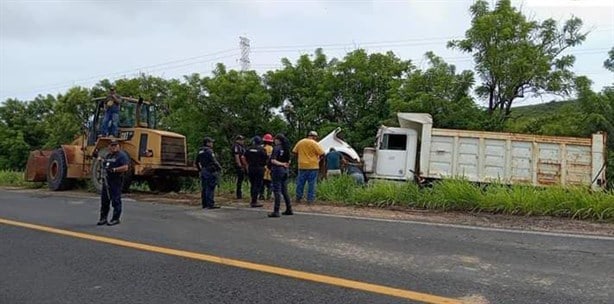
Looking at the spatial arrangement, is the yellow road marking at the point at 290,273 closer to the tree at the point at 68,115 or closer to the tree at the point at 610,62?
the tree at the point at 610,62

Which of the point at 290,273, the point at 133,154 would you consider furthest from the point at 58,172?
the point at 290,273

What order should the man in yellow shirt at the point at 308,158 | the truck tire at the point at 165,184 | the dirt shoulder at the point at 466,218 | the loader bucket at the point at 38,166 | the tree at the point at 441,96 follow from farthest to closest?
the tree at the point at 441,96 < the loader bucket at the point at 38,166 < the truck tire at the point at 165,184 < the man in yellow shirt at the point at 308,158 < the dirt shoulder at the point at 466,218

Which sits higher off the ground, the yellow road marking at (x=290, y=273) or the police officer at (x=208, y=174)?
the police officer at (x=208, y=174)

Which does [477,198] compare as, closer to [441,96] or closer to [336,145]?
[336,145]

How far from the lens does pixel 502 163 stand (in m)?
16.4

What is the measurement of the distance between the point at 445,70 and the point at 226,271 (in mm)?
19492

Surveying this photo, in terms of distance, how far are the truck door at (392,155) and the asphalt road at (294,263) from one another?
8.60 metres

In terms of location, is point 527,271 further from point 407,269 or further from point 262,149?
point 262,149

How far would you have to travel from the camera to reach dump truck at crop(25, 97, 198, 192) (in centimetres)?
1527

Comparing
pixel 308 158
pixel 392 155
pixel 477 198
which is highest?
pixel 392 155

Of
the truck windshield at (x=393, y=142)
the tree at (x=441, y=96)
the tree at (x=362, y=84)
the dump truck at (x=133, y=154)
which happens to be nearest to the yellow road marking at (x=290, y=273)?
the dump truck at (x=133, y=154)

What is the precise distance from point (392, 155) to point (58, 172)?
10518 millimetres

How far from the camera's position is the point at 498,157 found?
647 inches

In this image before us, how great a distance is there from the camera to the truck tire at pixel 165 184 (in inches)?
689
